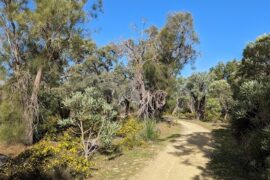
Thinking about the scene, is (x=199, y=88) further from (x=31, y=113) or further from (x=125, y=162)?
(x=125, y=162)

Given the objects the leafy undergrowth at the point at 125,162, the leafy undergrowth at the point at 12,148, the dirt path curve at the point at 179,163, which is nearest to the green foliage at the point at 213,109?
the dirt path curve at the point at 179,163

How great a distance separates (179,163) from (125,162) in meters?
1.93

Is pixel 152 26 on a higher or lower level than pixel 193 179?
higher

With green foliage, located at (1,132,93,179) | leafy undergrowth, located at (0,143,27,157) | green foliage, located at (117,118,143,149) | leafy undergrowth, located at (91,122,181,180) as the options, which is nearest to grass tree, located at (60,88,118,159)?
leafy undergrowth, located at (91,122,181,180)

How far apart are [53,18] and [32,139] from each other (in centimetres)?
611

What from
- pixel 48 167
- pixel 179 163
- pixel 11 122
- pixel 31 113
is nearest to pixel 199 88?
pixel 31 113

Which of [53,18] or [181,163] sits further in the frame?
[53,18]

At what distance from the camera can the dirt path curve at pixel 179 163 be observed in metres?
8.70

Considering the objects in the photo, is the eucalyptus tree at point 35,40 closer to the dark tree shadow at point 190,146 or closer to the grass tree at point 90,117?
the grass tree at point 90,117

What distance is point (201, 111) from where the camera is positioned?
33.2 metres

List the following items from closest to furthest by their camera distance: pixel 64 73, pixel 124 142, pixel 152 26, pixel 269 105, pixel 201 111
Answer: pixel 269 105
pixel 124 142
pixel 64 73
pixel 152 26
pixel 201 111

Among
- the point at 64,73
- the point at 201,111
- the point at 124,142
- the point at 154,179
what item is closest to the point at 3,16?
the point at 64,73

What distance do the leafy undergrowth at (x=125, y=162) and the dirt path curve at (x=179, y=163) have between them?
0.32 meters

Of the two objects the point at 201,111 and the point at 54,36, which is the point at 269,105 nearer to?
the point at 54,36
